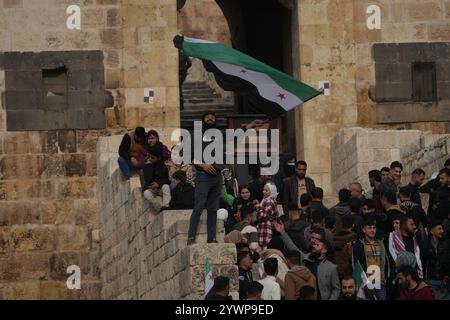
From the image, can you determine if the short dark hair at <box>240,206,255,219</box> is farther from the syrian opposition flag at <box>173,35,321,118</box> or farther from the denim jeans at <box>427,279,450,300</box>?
the denim jeans at <box>427,279,450,300</box>

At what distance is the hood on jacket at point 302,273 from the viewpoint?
86.0 ft

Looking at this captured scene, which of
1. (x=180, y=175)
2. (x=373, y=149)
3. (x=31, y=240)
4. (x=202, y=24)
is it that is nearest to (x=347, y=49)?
(x=373, y=149)

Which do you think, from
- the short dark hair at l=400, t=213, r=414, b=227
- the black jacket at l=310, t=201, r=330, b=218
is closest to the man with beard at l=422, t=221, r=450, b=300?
the short dark hair at l=400, t=213, r=414, b=227

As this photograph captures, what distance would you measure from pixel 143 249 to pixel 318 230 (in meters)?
5.26

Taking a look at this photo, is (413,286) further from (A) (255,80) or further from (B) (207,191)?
(A) (255,80)

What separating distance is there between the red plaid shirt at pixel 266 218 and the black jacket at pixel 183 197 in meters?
1.20

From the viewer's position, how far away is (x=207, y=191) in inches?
1111

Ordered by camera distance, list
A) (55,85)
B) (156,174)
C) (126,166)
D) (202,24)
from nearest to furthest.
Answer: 1. (156,174)
2. (126,166)
3. (55,85)
4. (202,24)

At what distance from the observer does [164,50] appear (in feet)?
131
